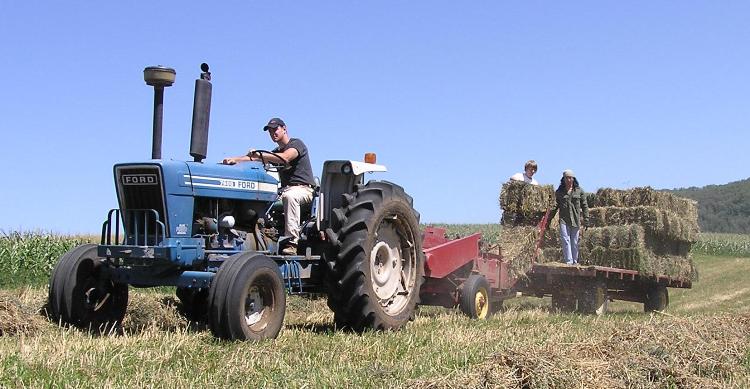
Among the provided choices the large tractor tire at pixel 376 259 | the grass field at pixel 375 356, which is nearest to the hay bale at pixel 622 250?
→ the grass field at pixel 375 356

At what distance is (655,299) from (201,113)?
32.3 ft

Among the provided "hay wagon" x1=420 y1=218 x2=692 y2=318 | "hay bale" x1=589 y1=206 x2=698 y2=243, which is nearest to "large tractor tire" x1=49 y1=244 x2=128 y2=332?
"hay wagon" x1=420 y1=218 x2=692 y2=318

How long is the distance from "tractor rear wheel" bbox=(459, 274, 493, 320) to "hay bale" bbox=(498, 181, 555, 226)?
2782 millimetres

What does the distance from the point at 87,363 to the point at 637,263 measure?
1030cm

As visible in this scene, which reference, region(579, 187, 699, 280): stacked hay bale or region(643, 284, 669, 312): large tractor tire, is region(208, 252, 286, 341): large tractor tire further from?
region(643, 284, 669, 312): large tractor tire

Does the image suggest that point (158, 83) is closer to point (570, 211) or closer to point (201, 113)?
point (201, 113)

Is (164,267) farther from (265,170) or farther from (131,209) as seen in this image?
(265,170)

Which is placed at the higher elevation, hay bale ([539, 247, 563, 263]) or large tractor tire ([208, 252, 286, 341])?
hay bale ([539, 247, 563, 263])

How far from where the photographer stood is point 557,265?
43.3ft

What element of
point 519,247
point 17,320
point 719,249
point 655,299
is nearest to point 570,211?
point 519,247

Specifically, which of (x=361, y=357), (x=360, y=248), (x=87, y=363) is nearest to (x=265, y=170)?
(x=360, y=248)

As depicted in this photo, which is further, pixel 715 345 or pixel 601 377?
pixel 715 345

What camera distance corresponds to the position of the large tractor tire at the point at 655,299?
1468cm

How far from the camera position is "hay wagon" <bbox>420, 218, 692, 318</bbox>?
35.6ft
